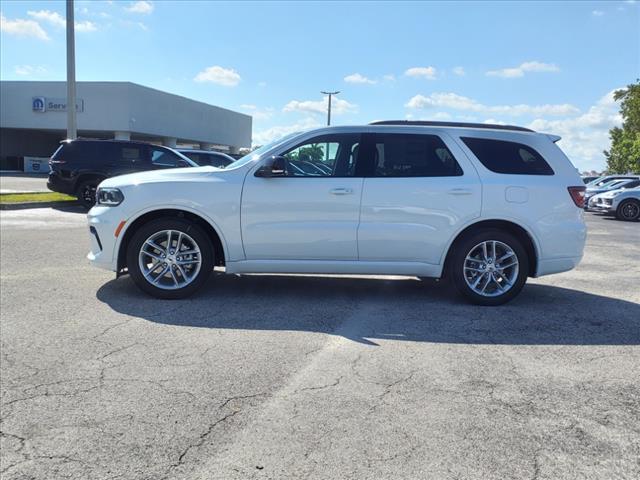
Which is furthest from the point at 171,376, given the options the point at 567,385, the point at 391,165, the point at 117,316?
the point at 391,165

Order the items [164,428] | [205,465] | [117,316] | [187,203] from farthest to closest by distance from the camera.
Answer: [187,203], [117,316], [164,428], [205,465]

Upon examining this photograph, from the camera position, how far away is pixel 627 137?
5875cm

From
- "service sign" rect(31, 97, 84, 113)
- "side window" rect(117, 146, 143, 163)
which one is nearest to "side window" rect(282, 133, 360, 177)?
"side window" rect(117, 146, 143, 163)

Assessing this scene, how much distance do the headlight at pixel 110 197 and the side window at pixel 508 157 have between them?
364 cm

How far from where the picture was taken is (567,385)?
3607 mm

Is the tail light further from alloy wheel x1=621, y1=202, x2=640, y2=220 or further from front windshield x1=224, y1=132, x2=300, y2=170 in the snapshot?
alloy wheel x1=621, y1=202, x2=640, y2=220

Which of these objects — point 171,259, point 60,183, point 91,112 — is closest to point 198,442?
point 171,259

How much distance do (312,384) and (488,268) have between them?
283cm

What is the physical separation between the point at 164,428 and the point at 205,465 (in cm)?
45

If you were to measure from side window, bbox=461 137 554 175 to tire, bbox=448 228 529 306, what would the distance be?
2.25ft

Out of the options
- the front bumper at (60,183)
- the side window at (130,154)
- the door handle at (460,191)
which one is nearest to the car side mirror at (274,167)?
the door handle at (460,191)

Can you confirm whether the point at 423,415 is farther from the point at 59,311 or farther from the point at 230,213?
the point at 59,311

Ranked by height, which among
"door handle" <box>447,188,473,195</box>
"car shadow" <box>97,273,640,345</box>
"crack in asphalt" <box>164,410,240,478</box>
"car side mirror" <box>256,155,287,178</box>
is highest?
"car side mirror" <box>256,155,287,178</box>

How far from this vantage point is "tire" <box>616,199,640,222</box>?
61.4 feet
